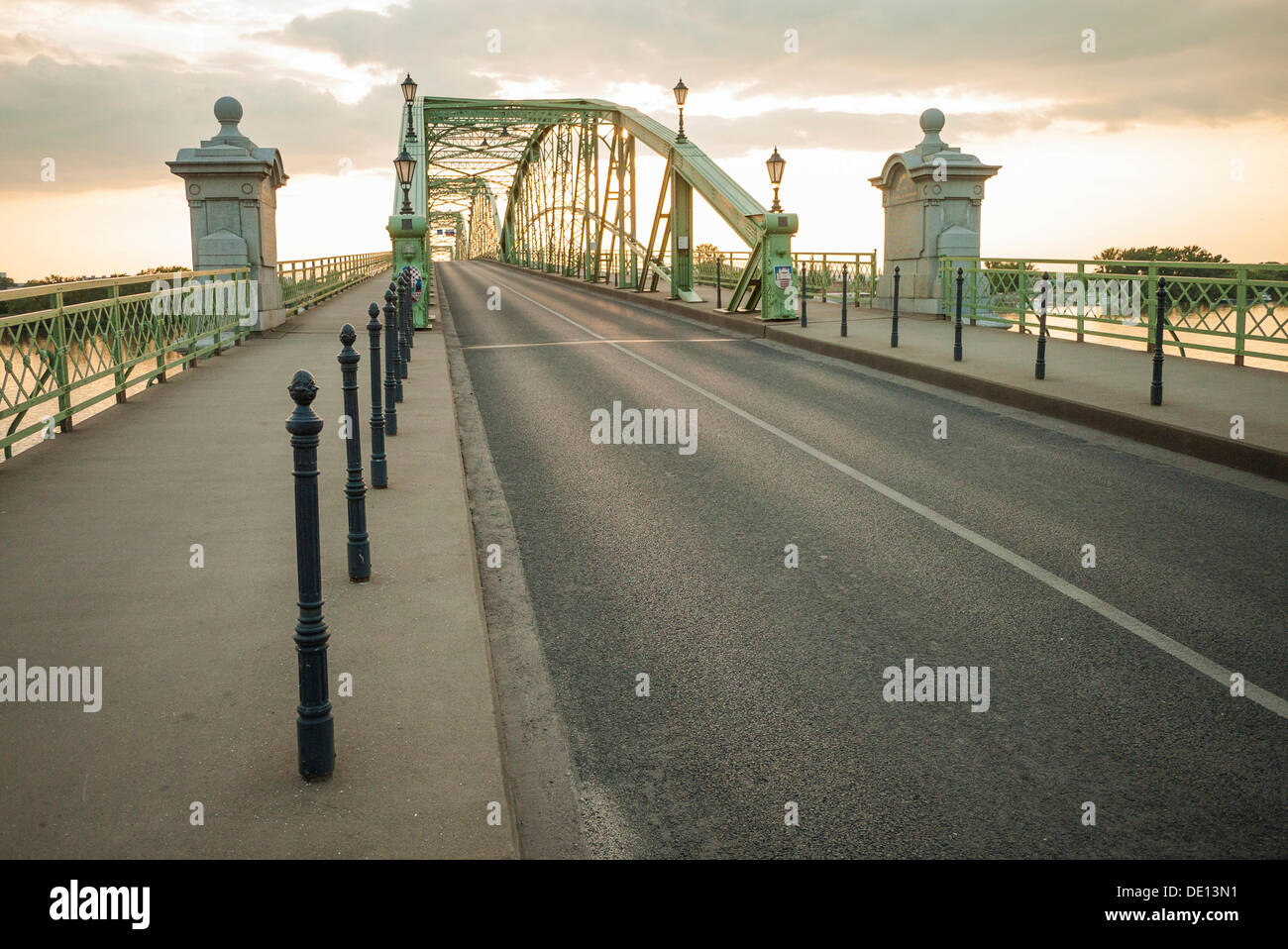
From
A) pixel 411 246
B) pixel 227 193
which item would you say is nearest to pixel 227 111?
pixel 227 193

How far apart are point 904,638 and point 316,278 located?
28.0m

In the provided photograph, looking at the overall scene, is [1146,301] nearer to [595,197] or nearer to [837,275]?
[837,275]

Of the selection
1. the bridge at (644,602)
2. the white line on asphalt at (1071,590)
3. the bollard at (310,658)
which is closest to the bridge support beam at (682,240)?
the bridge at (644,602)

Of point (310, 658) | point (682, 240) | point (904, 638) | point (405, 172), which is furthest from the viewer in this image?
point (682, 240)

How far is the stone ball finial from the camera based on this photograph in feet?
64.7

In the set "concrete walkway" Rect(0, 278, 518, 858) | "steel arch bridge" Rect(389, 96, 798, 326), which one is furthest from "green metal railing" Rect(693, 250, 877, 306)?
"concrete walkway" Rect(0, 278, 518, 858)

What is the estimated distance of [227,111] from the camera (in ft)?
64.7

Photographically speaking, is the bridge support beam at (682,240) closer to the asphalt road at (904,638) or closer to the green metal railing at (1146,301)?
the green metal railing at (1146,301)

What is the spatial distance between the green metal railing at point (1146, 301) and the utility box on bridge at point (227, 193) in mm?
13098

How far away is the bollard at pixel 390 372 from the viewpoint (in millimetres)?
10539

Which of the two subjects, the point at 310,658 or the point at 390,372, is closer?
the point at 310,658
